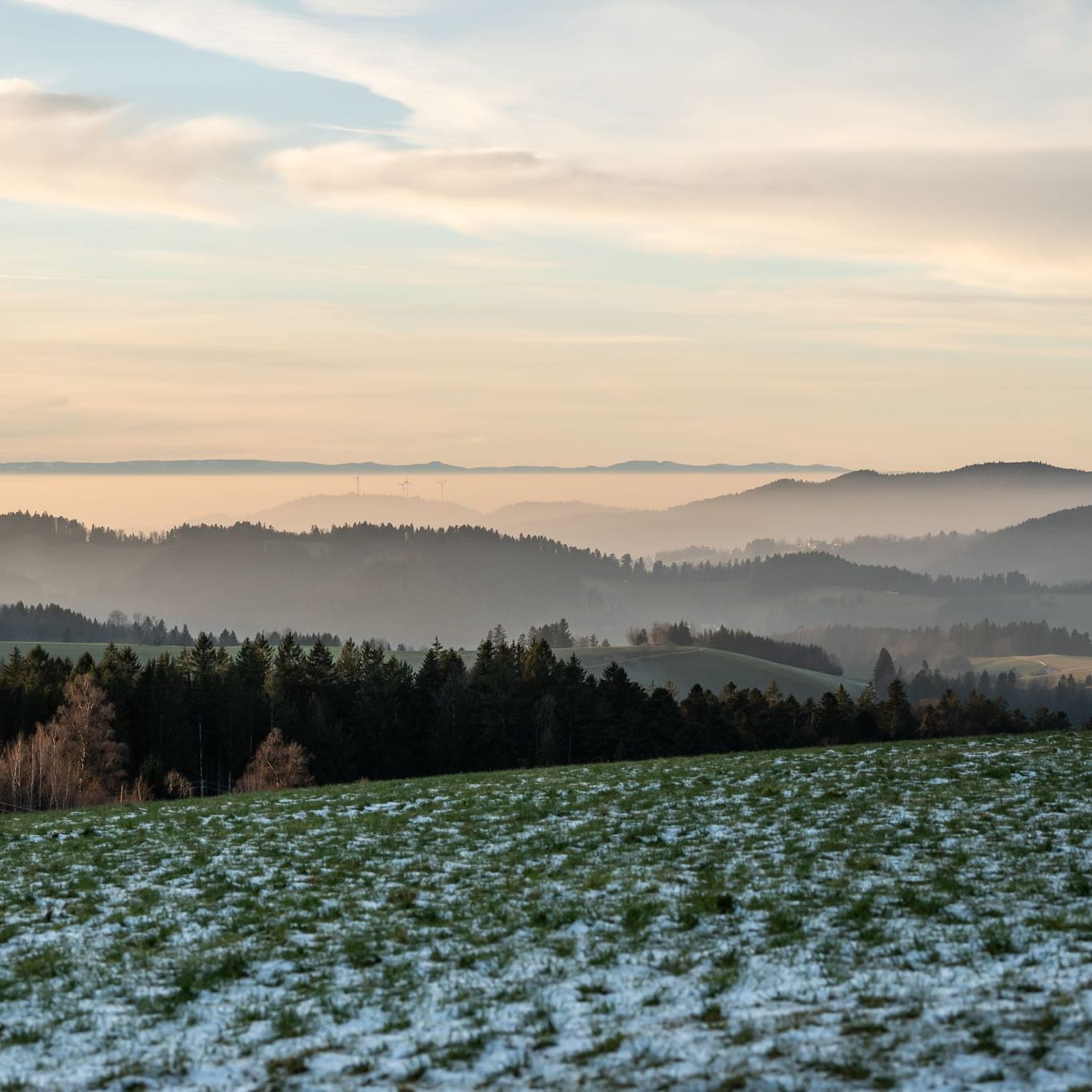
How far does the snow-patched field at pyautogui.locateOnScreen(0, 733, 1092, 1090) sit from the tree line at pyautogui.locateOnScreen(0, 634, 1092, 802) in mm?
51564

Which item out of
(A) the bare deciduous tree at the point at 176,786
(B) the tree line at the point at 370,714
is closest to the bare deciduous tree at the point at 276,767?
(B) the tree line at the point at 370,714

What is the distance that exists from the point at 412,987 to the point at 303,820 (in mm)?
14792

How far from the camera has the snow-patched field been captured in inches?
494

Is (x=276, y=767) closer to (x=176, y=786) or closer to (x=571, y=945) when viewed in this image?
(x=176, y=786)

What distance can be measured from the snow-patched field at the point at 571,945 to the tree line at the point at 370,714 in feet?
169

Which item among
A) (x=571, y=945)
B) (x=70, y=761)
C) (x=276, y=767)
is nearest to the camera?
→ (x=571, y=945)

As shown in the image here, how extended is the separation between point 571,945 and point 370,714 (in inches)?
2840

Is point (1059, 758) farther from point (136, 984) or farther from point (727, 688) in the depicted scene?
point (727, 688)

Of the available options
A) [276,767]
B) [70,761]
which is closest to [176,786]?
[276,767]

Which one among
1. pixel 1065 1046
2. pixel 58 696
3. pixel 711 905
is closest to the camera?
pixel 1065 1046

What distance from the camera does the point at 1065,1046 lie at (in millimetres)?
11875

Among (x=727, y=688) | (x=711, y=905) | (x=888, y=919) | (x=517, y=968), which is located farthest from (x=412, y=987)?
(x=727, y=688)

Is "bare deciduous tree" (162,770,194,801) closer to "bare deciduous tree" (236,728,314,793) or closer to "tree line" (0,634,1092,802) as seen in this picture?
"tree line" (0,634,1092,802)

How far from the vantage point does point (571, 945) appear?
16828mm
